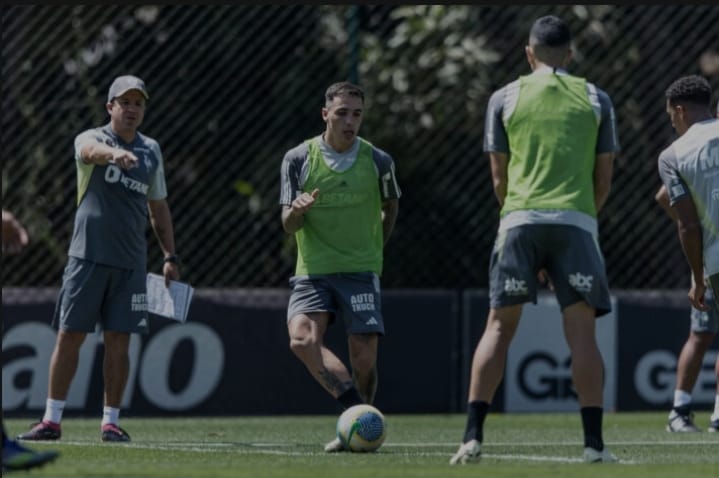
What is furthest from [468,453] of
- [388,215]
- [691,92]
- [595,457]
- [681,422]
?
[681,422]

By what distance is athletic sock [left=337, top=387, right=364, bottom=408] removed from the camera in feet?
30.2

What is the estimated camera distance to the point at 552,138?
26.3 feet

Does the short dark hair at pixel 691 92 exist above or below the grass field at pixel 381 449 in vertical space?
above

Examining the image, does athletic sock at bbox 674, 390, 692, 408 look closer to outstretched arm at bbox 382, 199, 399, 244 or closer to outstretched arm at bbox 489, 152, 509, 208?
outstretched arm at bbox 382, 199, 399, 244

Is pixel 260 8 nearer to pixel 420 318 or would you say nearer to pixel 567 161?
pixel 420 318

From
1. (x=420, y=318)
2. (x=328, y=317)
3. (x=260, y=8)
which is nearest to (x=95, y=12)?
(x=260, y=8)

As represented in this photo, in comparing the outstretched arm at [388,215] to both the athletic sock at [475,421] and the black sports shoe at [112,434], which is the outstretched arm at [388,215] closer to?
the black sports shoe at [112,434]

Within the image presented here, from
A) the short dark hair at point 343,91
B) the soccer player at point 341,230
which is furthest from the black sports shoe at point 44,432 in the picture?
the short dark hair at point 343,91

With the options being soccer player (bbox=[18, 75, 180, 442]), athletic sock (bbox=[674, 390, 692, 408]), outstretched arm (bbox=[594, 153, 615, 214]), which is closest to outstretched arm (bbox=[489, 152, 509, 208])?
outstretched arm (bbox=[594, 153, 615, 214])

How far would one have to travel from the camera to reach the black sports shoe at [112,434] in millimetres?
10195

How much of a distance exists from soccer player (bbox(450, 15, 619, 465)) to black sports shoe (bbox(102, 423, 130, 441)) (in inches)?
119

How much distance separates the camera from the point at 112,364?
34.6ft

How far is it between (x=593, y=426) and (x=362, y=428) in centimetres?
149

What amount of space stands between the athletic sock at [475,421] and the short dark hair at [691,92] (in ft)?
9.52
